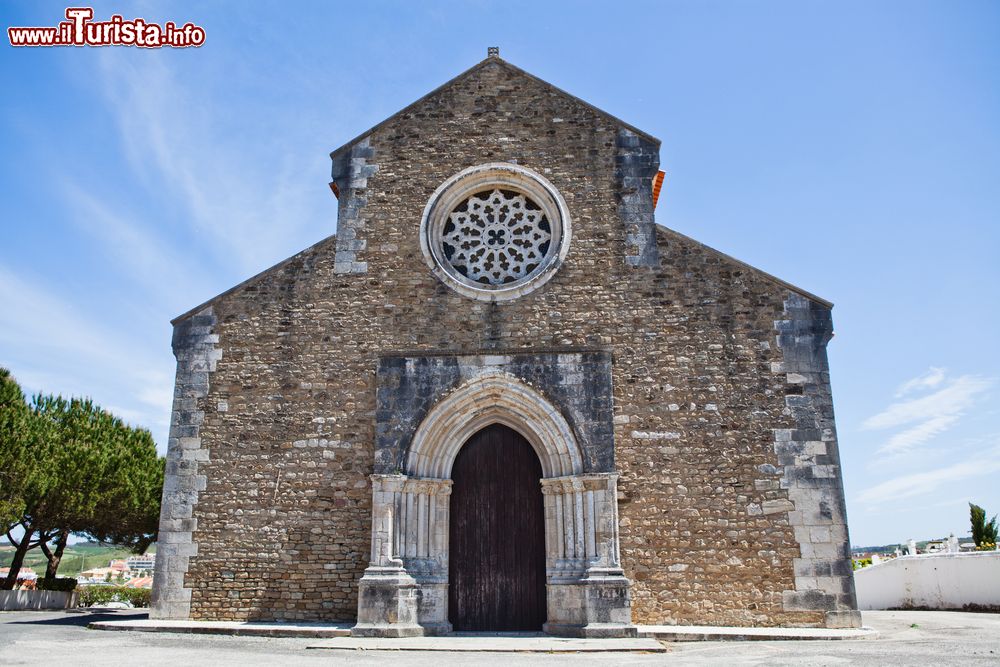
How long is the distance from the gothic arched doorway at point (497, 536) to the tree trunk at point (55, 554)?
1293 cm

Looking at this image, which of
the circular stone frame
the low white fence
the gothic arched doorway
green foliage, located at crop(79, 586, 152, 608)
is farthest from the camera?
green foliage, located at crop(79, 586, 152, 608)

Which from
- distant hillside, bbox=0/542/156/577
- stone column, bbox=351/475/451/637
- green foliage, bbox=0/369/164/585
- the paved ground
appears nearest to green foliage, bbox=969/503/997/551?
the paved ground

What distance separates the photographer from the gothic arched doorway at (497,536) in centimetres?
1017

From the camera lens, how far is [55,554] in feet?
64.6

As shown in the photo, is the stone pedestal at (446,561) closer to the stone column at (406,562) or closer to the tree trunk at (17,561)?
the stone column at (406,562)

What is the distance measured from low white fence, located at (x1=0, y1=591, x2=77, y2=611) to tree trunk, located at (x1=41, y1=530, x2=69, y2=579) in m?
1.30

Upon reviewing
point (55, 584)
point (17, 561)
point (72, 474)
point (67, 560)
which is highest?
point (72, 474)

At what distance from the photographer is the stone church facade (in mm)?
9852

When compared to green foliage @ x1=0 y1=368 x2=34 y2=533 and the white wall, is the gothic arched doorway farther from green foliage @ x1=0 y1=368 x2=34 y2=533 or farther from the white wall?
green foliage @ x1=0 y1=368 x2=34 y2=533

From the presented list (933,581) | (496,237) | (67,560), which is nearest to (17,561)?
(496,237)

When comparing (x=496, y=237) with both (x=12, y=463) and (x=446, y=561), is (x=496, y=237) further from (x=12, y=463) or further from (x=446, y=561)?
(x=12, y=463)

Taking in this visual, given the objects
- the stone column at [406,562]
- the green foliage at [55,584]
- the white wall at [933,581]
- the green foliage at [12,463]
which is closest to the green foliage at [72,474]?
the green foliage at [12,463]

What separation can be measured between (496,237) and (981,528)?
15.4 meters

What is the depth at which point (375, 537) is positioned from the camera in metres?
9.94
